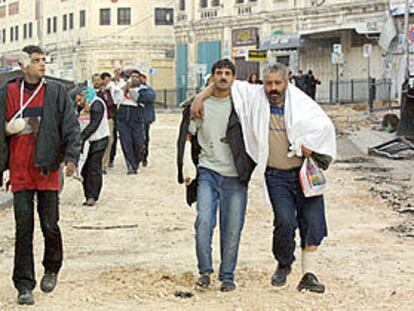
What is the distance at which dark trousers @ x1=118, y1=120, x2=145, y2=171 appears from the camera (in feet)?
57.5

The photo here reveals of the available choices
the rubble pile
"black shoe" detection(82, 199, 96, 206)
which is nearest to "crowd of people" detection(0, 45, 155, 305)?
the rubble pile

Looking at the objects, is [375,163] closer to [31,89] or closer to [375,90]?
[31,89]

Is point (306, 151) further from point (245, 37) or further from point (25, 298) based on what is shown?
A: point (245, 37)

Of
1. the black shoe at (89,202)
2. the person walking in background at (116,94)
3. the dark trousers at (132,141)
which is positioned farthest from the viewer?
the person walking in background at (116,94)

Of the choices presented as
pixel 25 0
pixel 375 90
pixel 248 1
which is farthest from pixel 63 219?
pixel 25 0

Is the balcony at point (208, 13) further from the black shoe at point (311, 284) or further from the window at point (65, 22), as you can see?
the black shoe at point (311, 284)

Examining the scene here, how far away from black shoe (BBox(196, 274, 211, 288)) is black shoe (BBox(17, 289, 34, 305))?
1.28 m

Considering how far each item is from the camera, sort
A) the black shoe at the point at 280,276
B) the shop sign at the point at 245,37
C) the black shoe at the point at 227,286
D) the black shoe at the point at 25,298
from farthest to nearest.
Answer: the shop sign at the point at 245,37 < the black shoe at the point at 280,276 < the black shoe at the point at 227,286 < the black shoe at the point at 25,298

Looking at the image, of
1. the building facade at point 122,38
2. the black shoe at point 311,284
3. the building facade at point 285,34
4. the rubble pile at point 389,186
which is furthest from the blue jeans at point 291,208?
the building facade at point 122,38

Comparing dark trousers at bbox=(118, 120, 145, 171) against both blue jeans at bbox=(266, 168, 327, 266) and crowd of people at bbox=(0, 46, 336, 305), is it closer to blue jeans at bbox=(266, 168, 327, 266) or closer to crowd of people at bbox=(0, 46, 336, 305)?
crowd of people at bbox=(0, 46, 336, 305)

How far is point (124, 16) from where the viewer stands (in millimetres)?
69938

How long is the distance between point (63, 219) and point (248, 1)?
4631cm

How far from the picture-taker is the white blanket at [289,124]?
7.45m

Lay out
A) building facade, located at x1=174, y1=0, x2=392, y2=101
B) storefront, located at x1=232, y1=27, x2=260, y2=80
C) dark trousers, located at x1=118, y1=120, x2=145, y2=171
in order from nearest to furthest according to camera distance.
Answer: dark trousers, located at x1=118, y1=120, x2=145, y2=171 → building facade, located at x1=174, y1=0, x2=392, y2=101 → storefront, located at x1=232, y1=27, x2=260, y2=80
